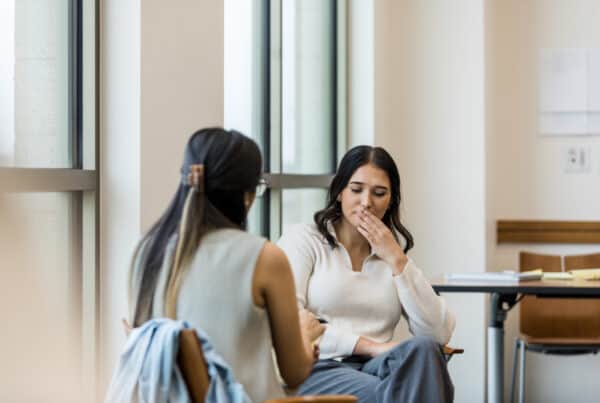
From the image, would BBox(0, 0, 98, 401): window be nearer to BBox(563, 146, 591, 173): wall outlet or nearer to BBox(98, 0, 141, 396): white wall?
BBox(98, 0, 141, 396): white wall

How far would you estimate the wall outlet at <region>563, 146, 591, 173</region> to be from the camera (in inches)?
226

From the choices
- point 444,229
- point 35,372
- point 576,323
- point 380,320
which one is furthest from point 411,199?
point 35,372

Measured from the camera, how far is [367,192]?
338cm

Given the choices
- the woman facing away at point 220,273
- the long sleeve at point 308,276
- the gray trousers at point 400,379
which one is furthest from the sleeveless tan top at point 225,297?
the long sleeve at point 308,276

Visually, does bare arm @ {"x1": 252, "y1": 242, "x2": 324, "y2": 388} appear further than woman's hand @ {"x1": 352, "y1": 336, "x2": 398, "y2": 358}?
No

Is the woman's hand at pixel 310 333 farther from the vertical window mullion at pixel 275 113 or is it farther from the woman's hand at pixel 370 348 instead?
the vertical window mullion at pixel 275 113

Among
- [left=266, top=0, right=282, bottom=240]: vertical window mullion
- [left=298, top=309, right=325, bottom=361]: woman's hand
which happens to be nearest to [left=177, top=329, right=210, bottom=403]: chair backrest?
[left=298, top=309, right=325, bottom=361]: woman's hand

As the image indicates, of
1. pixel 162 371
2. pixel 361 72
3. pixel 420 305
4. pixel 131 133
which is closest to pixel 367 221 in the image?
pixel 420 305

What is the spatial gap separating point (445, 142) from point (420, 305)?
233 cm

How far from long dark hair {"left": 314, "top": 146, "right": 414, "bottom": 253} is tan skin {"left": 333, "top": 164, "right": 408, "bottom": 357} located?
2 centimetres

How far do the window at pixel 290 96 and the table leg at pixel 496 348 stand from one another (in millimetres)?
929

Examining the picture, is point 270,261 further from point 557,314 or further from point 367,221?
point 557,314

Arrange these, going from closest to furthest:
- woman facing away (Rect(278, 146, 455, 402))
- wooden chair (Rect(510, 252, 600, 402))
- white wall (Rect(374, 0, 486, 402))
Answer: woman facing away (Rect(278, 146, 455, 402)) < white wall (Rect(374, 0, 486, 402)) < wooden chair (Rect(510, 252, 600, 402))

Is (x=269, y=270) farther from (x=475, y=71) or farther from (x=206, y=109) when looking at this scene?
(x=475, y=71)
